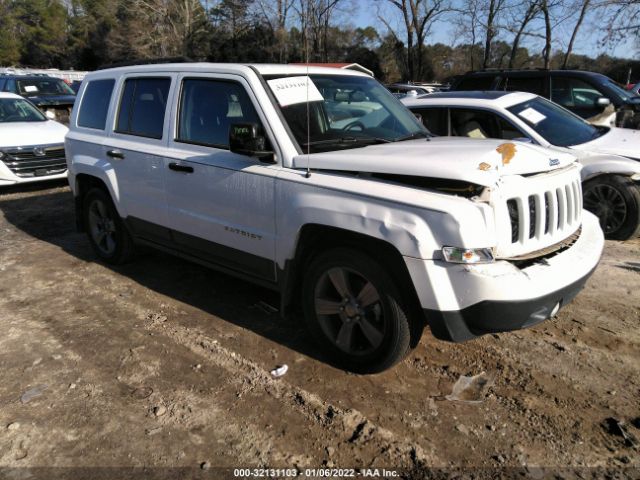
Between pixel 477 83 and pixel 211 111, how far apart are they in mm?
6889

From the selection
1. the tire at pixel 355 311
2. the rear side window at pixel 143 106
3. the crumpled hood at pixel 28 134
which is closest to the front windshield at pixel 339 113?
the tire at pixel 355 311

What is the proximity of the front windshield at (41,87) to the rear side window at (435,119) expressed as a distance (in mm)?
11990

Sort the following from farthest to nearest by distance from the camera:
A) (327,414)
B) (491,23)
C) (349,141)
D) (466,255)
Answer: (491,23), (349,141), (327,414), (466,255)

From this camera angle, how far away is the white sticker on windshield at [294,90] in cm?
380

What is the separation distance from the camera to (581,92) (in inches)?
348

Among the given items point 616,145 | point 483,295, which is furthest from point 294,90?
point 616,145

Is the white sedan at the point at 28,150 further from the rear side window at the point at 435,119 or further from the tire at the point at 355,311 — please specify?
the tire at the point at 355,311

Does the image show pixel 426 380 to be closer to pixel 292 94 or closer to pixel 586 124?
pixel 292 94

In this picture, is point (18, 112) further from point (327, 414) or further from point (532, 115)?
point (327, 414)

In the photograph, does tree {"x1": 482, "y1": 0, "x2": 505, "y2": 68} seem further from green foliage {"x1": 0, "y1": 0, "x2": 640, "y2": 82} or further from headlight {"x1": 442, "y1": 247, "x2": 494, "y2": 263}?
headlight {"x1": 442, "y1": 247, "x2": 494, "y2": 263}

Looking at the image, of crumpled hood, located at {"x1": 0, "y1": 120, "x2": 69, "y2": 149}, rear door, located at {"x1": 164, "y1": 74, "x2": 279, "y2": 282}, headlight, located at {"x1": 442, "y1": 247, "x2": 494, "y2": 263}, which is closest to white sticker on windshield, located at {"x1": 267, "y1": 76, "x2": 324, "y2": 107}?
rear door, located at {"x1": 164, "y1": 74, "x2": 279, "y2": 282}

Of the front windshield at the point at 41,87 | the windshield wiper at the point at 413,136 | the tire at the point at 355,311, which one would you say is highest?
the front windshield at the point at 41,87

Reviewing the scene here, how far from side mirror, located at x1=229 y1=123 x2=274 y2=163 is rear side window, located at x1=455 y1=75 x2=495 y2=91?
7.12 metres

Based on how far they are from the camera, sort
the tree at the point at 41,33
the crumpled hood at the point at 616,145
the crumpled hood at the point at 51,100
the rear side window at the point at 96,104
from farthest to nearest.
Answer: the tree at the point at 41,33 → the crumpled hood at the point at 51,100 → the crumpled hood at the point at 616,145 → the rear side window at the point at 96,104
